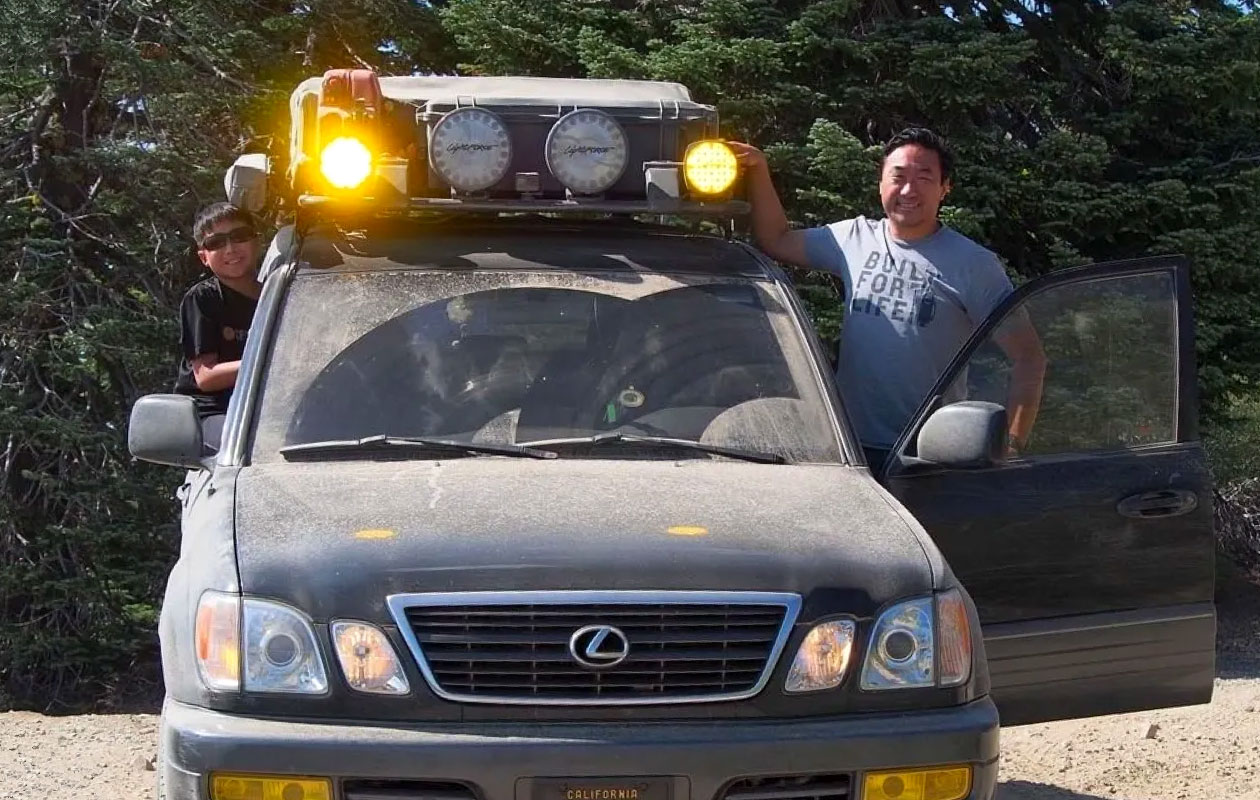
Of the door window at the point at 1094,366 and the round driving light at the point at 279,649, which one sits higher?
the door window at the point at 1094,366

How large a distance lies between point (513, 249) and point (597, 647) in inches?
72.1

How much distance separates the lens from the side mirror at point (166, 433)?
4.11 metres

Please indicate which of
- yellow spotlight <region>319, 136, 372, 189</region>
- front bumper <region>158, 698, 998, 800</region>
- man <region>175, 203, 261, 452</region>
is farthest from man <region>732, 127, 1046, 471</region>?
front bumper <region>158, 698, 998, 800</region>

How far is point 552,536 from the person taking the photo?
3.46 meters

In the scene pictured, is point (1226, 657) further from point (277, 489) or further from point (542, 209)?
point (277, 489)

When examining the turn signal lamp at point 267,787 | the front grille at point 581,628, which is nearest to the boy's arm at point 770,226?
the front grille at point 581,628

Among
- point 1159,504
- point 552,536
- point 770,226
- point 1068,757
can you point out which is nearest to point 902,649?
point 552,536

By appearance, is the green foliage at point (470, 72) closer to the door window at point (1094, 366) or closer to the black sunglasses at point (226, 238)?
the black sunglasses at point (226, 238)

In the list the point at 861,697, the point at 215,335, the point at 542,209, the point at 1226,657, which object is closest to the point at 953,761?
the point at 861,697

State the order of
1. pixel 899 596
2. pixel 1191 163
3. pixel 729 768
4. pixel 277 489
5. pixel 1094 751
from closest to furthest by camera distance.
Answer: pixel 729 768 < pixel 899 596 < pixel 277 489 < pixel 1094 751 < pixel 1191 163

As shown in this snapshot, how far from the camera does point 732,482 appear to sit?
3961mm

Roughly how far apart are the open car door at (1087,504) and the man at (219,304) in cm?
262

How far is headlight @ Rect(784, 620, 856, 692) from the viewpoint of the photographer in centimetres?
341

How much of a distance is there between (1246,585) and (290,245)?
25.5ft
